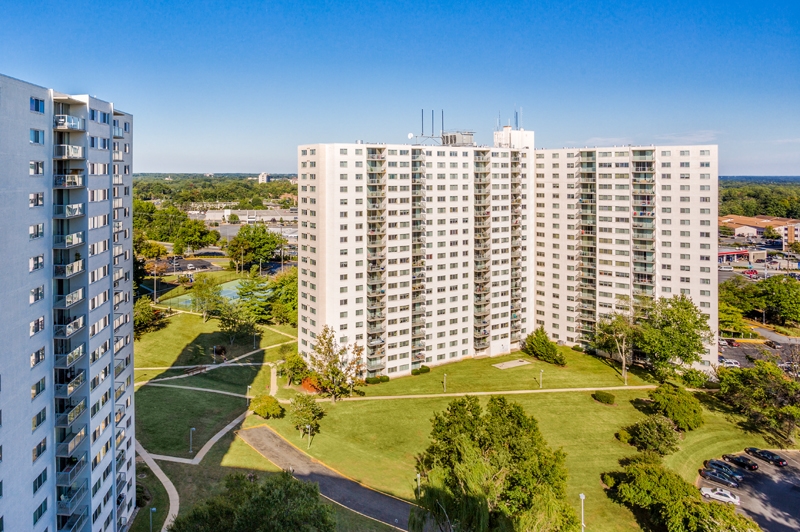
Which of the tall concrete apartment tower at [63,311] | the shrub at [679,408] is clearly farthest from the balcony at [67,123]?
the shrub at [679,408]

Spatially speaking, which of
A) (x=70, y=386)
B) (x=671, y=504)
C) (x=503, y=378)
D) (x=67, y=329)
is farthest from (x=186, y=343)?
(x=671, y=504)

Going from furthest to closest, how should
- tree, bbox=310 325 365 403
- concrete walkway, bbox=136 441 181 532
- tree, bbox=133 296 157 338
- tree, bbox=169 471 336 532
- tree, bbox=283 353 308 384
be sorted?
tree, bbox=133 296 157 338 < tree, bbox=283 353 308 384 < tree, bbox=310 325 365 403 < concrete walkway, bbox=136 441 181 532 < tree, bbox=169 471 336 532

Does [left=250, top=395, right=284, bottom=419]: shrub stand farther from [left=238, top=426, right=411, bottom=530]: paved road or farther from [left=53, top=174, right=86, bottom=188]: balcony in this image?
[left=53, top=174, right=86, bottom=188]: balcony

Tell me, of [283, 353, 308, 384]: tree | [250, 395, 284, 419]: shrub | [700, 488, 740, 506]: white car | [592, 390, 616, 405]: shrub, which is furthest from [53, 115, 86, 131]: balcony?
[592, 390, 616, 405]: shrub

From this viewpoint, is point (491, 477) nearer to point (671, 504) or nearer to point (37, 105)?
point (671, 504)

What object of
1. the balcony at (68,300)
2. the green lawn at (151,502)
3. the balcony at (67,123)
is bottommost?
the green lawn at (151,502)

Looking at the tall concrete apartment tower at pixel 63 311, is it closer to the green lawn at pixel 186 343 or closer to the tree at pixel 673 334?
the green lawn at pixel 186 343
